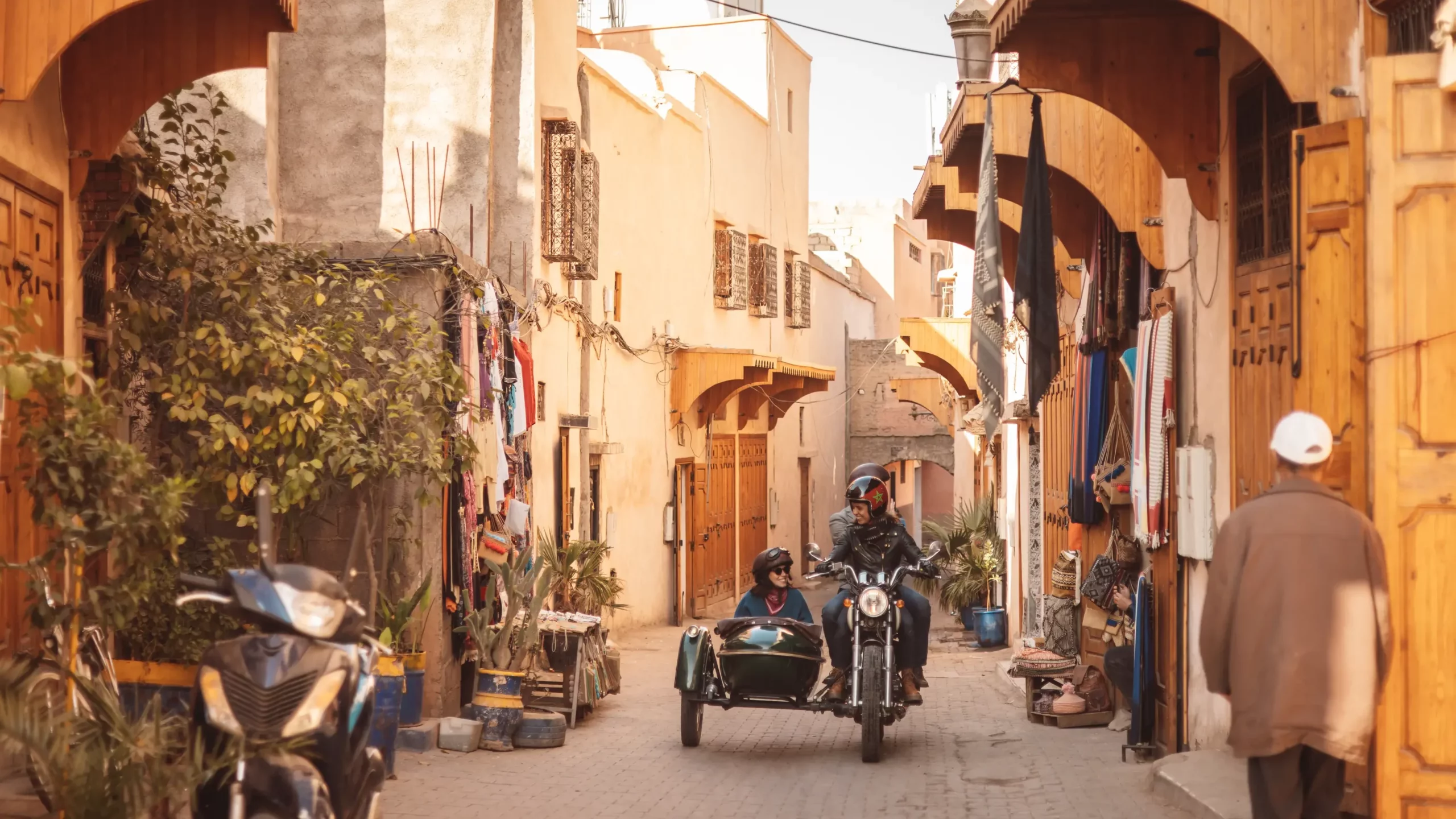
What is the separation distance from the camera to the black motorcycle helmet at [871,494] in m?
10.2

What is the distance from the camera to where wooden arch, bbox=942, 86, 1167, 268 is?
9695 mm

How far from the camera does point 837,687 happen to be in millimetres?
9812

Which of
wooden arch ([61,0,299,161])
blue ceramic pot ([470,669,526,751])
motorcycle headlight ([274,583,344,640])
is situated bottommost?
blue ceramic pot ([470,669,526,751])

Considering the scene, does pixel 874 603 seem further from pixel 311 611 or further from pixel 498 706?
pixel 311 611

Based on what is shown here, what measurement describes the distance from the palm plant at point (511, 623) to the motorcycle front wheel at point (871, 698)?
243 cm

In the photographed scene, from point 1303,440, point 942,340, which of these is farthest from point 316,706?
point 942,340

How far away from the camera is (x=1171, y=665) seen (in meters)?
9.06

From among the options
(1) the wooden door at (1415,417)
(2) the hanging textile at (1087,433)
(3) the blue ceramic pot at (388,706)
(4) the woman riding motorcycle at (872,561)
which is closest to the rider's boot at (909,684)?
(4) the woman riding motorcycle at (872,561)

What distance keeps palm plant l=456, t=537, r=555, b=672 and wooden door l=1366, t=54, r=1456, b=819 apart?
19.8 feet

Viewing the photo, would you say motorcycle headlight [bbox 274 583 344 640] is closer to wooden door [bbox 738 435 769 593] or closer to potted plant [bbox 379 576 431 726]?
potted plant [bbox 379 576 431 726]

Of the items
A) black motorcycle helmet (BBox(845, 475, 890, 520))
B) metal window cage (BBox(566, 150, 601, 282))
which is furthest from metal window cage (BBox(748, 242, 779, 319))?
black motorcycle helmet (BBox(845, 475, 890, 520))

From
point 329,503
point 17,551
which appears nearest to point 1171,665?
point 329,503

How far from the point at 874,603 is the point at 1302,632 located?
14.5 feet

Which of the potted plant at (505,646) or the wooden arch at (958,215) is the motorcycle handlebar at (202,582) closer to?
the potted plant at (505,646)
